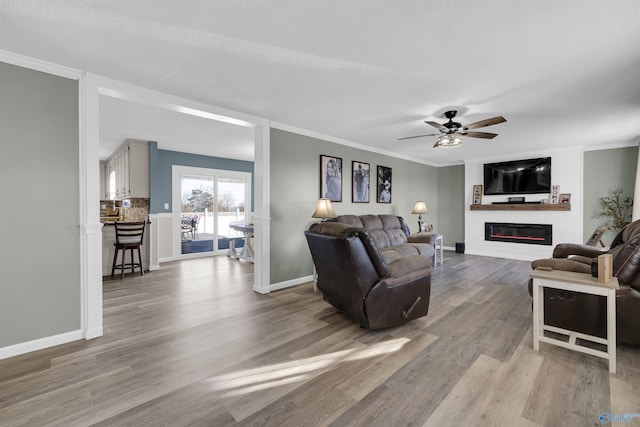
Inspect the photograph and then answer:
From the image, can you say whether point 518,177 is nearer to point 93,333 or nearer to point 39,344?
point 93,333

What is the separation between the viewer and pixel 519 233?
6508 mm

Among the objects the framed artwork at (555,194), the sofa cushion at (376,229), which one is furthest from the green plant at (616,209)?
the sofa cushion at (376,229)

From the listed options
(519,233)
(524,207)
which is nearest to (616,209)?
Result: (524,207)

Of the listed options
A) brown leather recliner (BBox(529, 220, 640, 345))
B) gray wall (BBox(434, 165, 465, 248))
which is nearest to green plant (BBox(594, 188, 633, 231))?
gray wall (BBox(434, 165, 465, 248))

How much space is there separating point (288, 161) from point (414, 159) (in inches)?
159

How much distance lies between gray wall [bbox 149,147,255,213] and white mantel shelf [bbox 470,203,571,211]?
6350mm

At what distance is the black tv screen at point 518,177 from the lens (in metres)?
6.12

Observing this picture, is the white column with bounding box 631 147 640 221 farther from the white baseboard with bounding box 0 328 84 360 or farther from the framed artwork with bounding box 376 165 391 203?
the white baseboard with bounding box 0 328 84 360

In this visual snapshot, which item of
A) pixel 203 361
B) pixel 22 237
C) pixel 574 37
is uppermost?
pixel 574 37

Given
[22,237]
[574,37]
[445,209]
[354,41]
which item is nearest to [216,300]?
[22,237]

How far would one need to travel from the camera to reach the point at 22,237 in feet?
7.73

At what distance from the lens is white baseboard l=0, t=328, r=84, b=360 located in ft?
7.45

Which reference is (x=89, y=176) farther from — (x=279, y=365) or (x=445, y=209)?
(x=445, y=209)

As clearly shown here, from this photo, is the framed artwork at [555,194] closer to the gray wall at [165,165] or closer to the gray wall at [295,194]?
the gray wall at [295,194]
